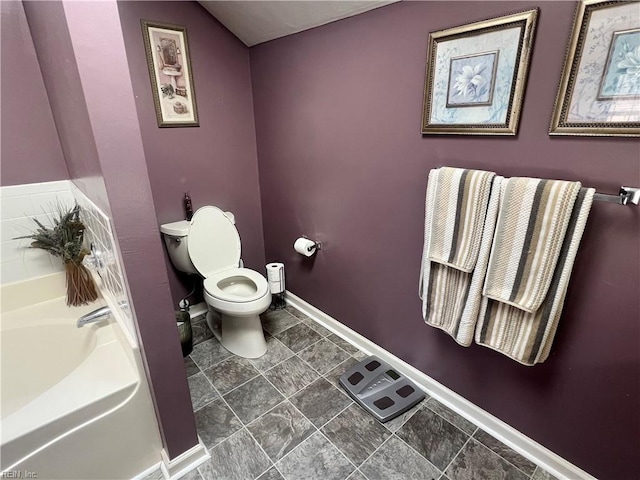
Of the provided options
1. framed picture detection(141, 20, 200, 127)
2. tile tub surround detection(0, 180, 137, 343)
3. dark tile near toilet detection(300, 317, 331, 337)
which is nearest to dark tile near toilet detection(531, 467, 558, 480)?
dark tile near toilet detection(300, 317, 331, 337)

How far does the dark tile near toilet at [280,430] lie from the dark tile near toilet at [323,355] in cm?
33

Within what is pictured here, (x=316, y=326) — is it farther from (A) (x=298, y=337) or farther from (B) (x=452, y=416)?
(B) (x=452, y=416)

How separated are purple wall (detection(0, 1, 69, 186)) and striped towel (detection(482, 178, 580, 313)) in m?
2.16

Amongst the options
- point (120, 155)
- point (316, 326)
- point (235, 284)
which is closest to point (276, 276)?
point (235, 284)

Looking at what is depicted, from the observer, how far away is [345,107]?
1711mm

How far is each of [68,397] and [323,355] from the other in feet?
4.26

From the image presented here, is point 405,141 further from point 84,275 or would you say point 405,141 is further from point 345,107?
point 84,275

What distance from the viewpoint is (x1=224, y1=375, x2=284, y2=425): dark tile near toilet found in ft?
5.47

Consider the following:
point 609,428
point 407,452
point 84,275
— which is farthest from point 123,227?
point 609,428

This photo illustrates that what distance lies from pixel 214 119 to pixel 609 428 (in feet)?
8.22

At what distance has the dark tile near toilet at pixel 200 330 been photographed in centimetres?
224

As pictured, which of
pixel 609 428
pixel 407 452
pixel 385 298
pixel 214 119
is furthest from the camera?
pixel 214 119

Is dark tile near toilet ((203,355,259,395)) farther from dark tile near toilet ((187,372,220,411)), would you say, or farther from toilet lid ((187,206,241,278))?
toilet lid ((187,206,241,278))

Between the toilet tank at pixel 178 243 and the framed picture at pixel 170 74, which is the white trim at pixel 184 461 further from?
the framed picture at pixel 170 74
